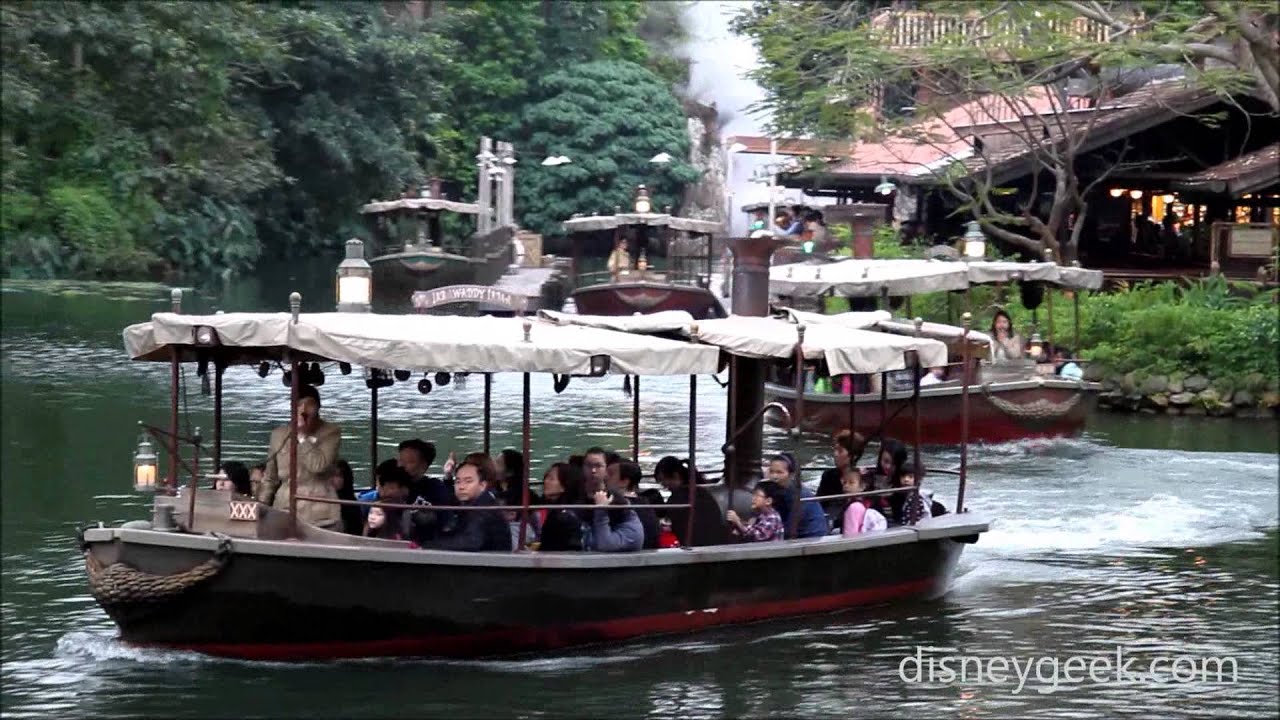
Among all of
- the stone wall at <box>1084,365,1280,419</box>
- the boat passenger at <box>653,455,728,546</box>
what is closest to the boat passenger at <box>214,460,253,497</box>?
the boat passenger at <box>653,455,728,546</box>

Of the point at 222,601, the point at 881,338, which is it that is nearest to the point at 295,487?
the point at 222,601

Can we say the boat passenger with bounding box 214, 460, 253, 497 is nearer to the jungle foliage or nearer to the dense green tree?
the jungle foliage

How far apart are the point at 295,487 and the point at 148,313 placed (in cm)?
2089

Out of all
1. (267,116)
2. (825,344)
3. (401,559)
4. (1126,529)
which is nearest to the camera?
(401,559)

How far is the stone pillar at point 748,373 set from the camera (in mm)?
13797

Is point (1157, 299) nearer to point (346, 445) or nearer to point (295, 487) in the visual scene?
point (346, 445)

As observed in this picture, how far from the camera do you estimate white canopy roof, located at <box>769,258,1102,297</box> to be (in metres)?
22.3

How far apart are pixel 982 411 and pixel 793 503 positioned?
1033 cm

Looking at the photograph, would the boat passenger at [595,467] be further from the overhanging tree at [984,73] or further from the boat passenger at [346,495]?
the overhanging tree at [984,73]

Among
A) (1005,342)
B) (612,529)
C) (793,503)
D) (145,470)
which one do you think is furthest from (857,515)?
(1005,342)

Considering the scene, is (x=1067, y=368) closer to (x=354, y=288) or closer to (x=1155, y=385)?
(x=1155, y=385)

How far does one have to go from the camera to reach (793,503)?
42.5 feet

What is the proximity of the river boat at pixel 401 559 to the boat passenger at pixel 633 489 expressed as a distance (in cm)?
23

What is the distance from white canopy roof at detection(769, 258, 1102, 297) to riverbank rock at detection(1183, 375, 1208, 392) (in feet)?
11.6
